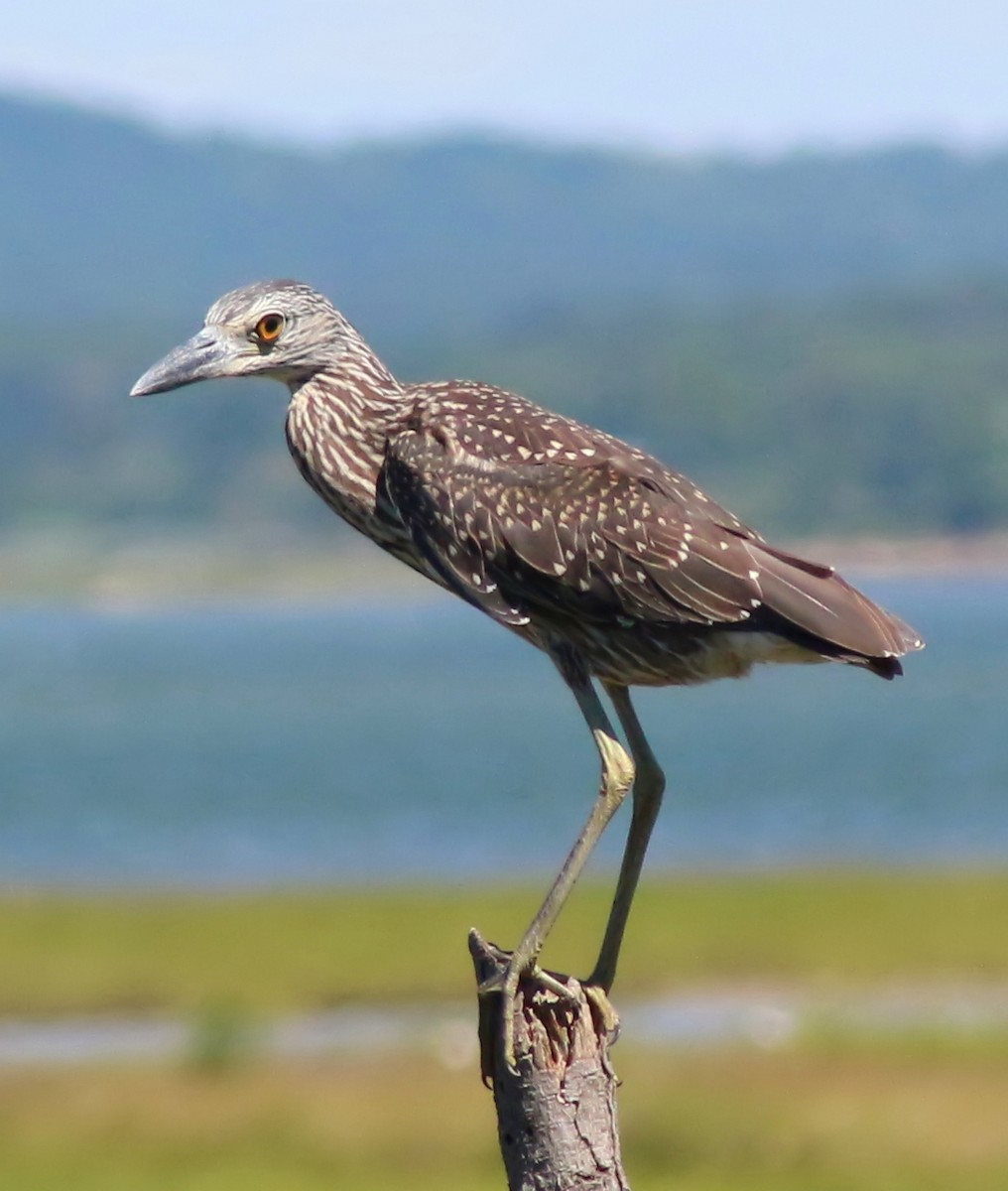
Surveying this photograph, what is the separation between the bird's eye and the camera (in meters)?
9.22

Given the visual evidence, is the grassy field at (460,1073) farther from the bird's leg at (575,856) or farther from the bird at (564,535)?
the bird's leg at (575,856)

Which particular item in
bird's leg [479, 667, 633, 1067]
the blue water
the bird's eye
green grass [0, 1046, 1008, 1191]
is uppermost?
the blue water

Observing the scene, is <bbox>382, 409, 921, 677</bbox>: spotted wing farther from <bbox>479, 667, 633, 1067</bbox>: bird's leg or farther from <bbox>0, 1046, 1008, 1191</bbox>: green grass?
<bbox>0, 1046, 1008, 1191</bbox>: green grass

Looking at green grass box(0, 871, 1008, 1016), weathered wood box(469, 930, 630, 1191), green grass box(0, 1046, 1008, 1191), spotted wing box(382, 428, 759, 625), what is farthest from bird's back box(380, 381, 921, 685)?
green grass box(0, 871, 1008, 1016)

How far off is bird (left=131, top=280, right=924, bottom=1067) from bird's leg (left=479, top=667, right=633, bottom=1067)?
0.01 metres

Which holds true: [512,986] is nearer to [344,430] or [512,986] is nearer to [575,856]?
[575,856]

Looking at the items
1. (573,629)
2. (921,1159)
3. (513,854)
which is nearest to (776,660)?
(573,629)

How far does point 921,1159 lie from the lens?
22891 millimetres

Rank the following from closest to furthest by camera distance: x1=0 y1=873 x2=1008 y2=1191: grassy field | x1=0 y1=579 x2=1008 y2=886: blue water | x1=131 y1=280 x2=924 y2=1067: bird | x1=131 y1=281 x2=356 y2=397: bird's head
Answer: x1=131 y1=280 x2=924 y2=1067: bird
x1=131 y1=281 x2=356 y2=397: bird's head
x1=0 y1=873 x2=1008 y2=1191: grassy field
x1=0 y1=579 x2=1008 y2=886: blue water

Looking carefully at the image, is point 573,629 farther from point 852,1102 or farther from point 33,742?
point 33,742

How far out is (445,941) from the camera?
39375 millimetres

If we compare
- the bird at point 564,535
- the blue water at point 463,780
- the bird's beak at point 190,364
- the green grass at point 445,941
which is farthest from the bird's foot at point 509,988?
the blue water at point 463,780

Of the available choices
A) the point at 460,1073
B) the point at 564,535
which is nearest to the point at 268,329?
the point at 564,535

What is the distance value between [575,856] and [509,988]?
1.72 feet
